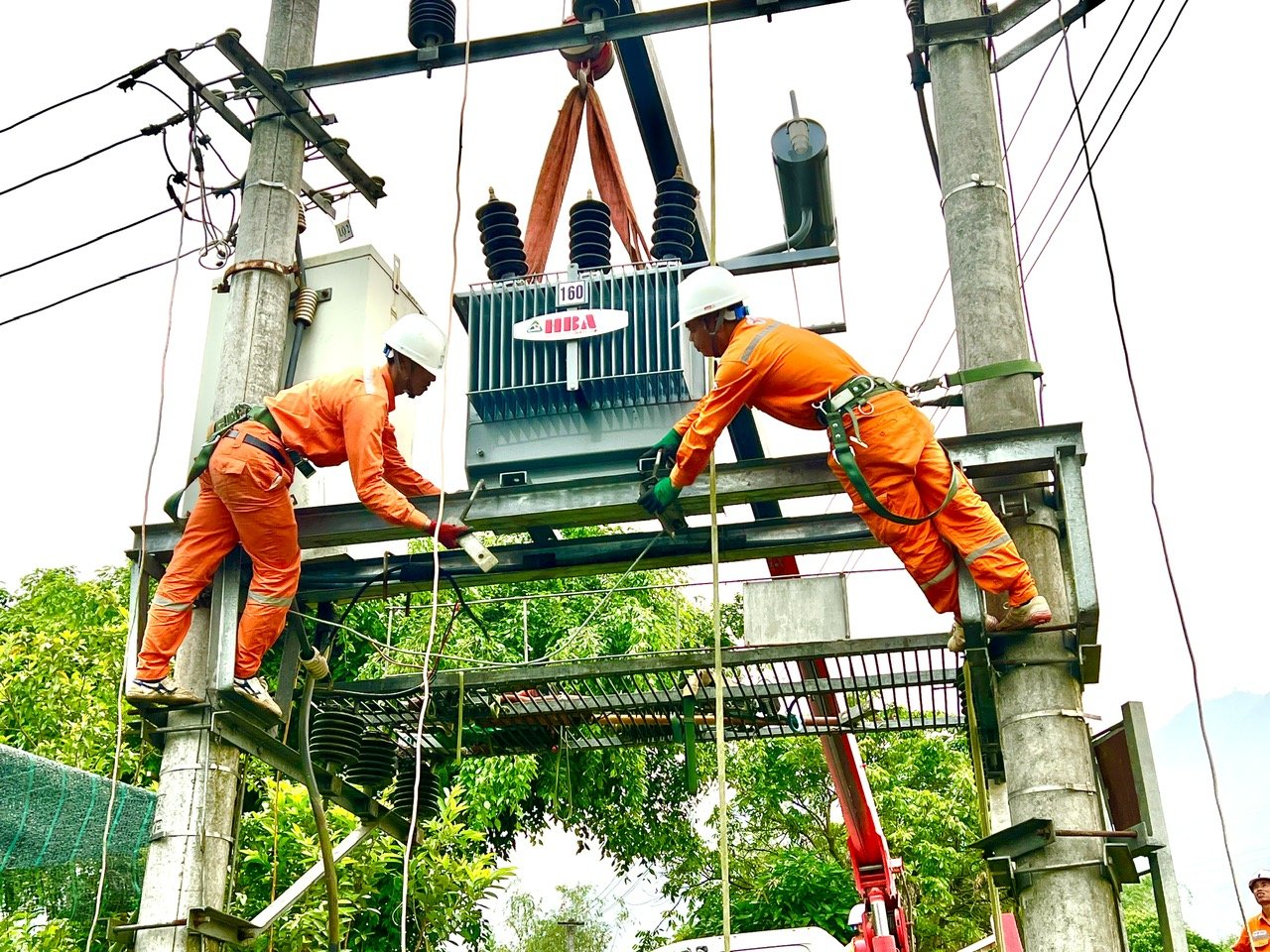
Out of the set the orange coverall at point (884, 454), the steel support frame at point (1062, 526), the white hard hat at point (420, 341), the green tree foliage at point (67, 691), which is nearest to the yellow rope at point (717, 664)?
the orange coverall at point (884, 454)

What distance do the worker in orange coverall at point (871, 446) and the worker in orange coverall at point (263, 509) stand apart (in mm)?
1403

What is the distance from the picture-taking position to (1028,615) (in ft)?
18.0

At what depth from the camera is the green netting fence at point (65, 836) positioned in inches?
242

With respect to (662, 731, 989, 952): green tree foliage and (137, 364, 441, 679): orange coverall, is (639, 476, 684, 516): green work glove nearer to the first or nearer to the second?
(137, 364, 441, 679): orange coverall

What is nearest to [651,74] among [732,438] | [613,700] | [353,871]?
[732,438]

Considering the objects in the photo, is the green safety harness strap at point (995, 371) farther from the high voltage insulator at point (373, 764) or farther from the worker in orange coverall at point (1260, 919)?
the worker in orange coverall at point (1260, 919)

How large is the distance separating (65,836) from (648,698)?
322 centimetres

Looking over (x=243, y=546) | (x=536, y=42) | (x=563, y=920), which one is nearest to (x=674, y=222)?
(x=536, y=42)

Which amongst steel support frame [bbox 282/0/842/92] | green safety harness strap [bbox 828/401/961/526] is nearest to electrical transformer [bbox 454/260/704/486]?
green safety harness strap [bbox 828/401/961/526]

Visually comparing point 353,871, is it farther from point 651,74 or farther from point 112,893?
point 651,74

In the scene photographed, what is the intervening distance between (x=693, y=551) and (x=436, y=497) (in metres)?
1.37

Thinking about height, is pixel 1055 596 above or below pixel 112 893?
above

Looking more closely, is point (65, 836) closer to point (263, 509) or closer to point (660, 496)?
point (263, 509)

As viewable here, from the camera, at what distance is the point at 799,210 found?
7410 millimetres
